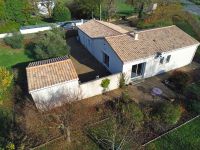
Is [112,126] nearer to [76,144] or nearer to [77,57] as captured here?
[76,144]

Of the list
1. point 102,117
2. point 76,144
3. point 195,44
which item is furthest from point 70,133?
point 195,44

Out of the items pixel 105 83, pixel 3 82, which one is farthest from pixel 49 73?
pixel 105 83

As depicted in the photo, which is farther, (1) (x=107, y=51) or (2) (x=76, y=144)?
(1) (x=107, y=51)

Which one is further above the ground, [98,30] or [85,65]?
[98,30]

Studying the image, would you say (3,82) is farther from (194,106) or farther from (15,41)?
(194,106)

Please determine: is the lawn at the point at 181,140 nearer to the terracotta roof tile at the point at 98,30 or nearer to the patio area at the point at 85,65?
the patio area at the point at 85,65

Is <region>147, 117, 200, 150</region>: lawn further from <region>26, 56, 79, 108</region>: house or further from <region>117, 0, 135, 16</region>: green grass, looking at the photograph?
<region>117, 0, 135, 16</region>: green grass

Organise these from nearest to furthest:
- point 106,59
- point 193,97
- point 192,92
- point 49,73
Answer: point 49,73, point 193,97, point 192,92, point 106,59
